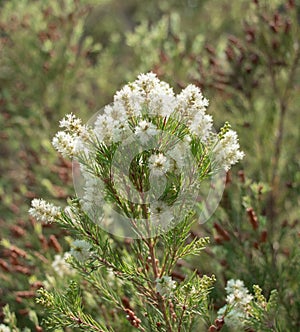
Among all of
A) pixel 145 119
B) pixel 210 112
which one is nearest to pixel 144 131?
pixel 145 119

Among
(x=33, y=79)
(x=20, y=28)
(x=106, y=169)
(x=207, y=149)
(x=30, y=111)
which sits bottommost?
(x=106, y=169)

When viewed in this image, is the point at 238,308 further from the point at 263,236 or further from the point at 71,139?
the point at 71,139

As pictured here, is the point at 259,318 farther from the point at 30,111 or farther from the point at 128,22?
the point at 128,22

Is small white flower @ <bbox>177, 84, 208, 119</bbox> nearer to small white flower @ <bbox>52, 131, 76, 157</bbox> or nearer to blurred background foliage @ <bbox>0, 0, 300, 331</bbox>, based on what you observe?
small white flower @ <bbox>52, 131, 76, 157</bbox>

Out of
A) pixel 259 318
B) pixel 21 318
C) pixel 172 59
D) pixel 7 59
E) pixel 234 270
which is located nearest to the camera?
pixel 259 318

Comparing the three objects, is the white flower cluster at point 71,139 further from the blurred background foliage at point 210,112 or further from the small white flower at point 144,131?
the blurred background foliage at point 210,112

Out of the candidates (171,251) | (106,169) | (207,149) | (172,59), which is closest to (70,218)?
(106,169)

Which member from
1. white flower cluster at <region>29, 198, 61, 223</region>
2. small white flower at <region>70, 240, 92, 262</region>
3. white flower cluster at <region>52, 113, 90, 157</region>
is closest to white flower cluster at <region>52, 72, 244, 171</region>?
white flower cluster at <region>52, 113, 90, 157</region>

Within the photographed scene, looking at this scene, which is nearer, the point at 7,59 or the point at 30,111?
the point at 30,111
